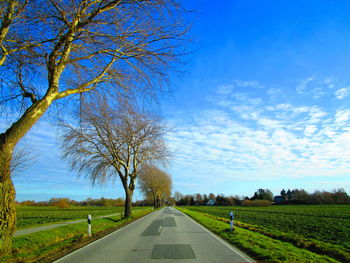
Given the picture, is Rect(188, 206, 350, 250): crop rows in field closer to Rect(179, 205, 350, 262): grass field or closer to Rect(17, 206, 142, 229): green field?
Rect(179, 205, 350, 262): grass field

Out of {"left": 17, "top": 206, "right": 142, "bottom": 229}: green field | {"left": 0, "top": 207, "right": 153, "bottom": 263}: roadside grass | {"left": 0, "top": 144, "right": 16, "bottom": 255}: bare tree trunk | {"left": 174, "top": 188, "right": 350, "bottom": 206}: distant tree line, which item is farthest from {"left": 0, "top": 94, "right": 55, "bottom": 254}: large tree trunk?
{"left": 174, "top": 188, "right": 350, "bottom": 206}: distant tree line

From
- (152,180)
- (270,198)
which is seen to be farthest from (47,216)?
(270,198)

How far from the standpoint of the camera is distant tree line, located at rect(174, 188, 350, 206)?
10319 centimetres

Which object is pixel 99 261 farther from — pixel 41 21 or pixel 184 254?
pixel 41 21

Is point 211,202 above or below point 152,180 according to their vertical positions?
below

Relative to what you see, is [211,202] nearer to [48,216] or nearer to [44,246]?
[48,216]

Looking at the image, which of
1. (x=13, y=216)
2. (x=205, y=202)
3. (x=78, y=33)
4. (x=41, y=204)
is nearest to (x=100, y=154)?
(x=13, y=216)

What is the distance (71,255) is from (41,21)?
246 inches

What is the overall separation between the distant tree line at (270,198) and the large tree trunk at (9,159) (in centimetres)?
11281

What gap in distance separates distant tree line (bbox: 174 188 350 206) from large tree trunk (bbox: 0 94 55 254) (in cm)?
11281

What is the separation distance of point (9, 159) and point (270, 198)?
158 metres

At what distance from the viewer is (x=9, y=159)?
739cm

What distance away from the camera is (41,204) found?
116m

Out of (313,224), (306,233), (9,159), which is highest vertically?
(9,159)
